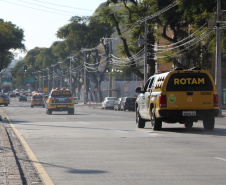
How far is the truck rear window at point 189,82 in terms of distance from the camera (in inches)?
807

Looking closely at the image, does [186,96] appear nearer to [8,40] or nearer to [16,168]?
[16,168]

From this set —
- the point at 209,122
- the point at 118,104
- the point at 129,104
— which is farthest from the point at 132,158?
the point at 118,104

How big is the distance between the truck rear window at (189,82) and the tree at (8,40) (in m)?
69.6

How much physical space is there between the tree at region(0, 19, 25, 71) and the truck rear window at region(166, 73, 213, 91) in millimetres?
69571

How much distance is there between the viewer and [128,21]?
6319cm

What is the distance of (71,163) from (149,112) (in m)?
10.8

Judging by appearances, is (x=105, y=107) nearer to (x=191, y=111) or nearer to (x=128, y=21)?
(x=128, y=21)

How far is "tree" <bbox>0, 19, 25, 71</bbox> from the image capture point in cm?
8862

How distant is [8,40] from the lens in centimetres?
9106

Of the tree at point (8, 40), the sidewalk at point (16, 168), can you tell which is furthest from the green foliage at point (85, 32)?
the sidewalk at point (16, 168)

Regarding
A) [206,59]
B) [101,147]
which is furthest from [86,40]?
[101,147]

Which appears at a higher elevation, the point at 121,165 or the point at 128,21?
the point at 128,21

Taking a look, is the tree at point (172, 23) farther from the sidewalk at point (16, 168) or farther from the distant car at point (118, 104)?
the sidewalk at point (16, 168)

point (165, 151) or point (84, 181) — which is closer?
point (84, 181)
